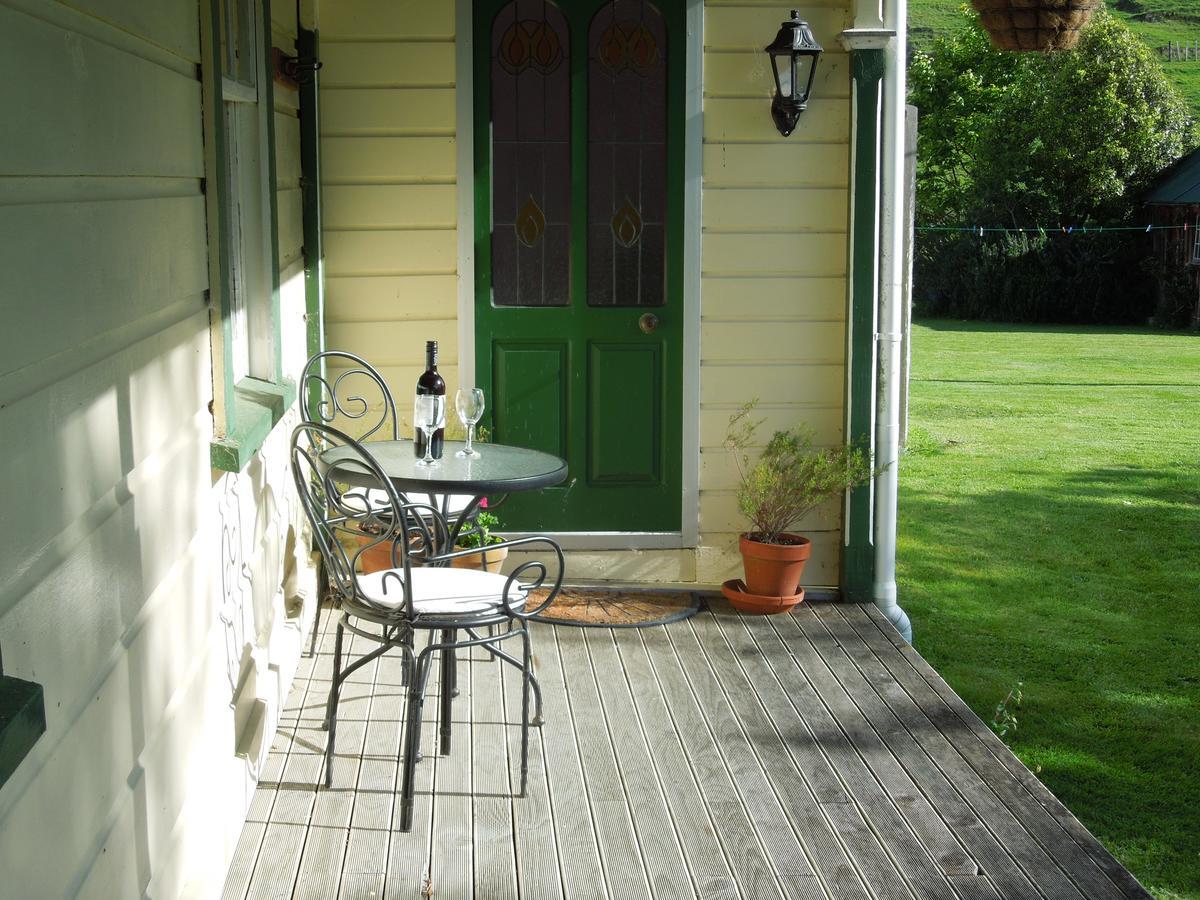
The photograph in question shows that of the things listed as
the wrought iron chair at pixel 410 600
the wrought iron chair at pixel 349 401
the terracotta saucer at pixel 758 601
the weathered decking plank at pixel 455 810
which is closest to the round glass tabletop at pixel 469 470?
the wrought iron chair at pixel 410 600

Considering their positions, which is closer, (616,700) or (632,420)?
(616,700)

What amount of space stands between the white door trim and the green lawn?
117 centimetres

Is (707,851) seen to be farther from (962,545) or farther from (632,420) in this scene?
(962,545)

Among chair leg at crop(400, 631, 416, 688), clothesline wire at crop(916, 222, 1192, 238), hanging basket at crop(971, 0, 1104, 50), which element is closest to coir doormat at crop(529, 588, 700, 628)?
chair leg at crop(400, 631, 416, 688)

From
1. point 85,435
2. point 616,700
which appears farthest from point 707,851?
point 85,435

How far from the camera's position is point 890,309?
5.42 metres

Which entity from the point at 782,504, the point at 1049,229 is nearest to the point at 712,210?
the point at 782,504

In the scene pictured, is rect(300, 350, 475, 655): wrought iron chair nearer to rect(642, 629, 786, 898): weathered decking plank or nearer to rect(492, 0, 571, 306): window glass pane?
rect(492, 0, 571, 306): window glass pane

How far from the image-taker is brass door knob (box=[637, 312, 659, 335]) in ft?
18.3

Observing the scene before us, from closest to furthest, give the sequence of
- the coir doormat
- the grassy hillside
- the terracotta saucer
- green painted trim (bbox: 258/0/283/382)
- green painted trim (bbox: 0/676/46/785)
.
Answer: green painted trim (bbox: 0/676/46/785)
green painted trim (bbox: 258/0/283/382)
the coir doormat
the terracotta saucer
the grassy hillside

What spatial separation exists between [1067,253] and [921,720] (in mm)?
17011

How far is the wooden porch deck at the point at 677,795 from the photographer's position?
3.24 m

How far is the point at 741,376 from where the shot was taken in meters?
5.57

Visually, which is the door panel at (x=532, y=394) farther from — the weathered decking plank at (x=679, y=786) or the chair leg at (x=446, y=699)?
the chair leg at (x=446, y=699)
